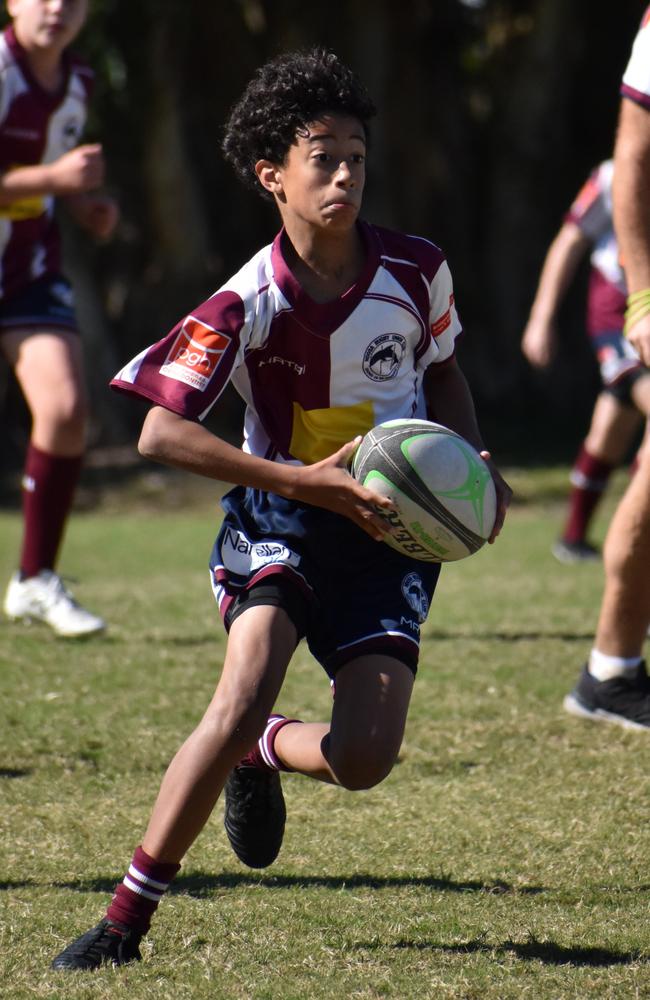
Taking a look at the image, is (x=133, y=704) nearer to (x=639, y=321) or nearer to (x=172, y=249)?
(x=639, y=321)

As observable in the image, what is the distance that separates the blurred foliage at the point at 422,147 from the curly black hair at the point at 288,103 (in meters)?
10.6

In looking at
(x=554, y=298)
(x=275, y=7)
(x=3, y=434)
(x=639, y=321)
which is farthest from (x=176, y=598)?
(x=275, y=7)

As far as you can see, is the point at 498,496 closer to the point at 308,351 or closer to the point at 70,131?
the point at 308,351

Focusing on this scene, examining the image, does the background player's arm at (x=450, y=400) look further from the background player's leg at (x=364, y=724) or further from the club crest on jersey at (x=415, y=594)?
the background player's leg at (x=364, y=724)

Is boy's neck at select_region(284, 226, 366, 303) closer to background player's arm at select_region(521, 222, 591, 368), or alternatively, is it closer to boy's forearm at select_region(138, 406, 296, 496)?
boy's forearm at select_region(138, 406, 296, 496)

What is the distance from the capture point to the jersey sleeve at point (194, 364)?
10.3ft

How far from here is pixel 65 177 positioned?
17.1 ft

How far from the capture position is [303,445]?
3.44 metres

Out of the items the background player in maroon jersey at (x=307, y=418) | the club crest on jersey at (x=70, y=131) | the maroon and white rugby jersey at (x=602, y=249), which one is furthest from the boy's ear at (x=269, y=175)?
the maroon and white rugby jersey at (x=602, y=249)

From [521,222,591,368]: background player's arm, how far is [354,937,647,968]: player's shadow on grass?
4147mm

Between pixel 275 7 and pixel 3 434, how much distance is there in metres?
5.68

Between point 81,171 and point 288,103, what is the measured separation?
1.95 meters

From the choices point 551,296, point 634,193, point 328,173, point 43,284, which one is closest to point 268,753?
point 328,173

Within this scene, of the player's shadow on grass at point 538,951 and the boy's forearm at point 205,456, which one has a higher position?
the boy's forearm at point 205,456
